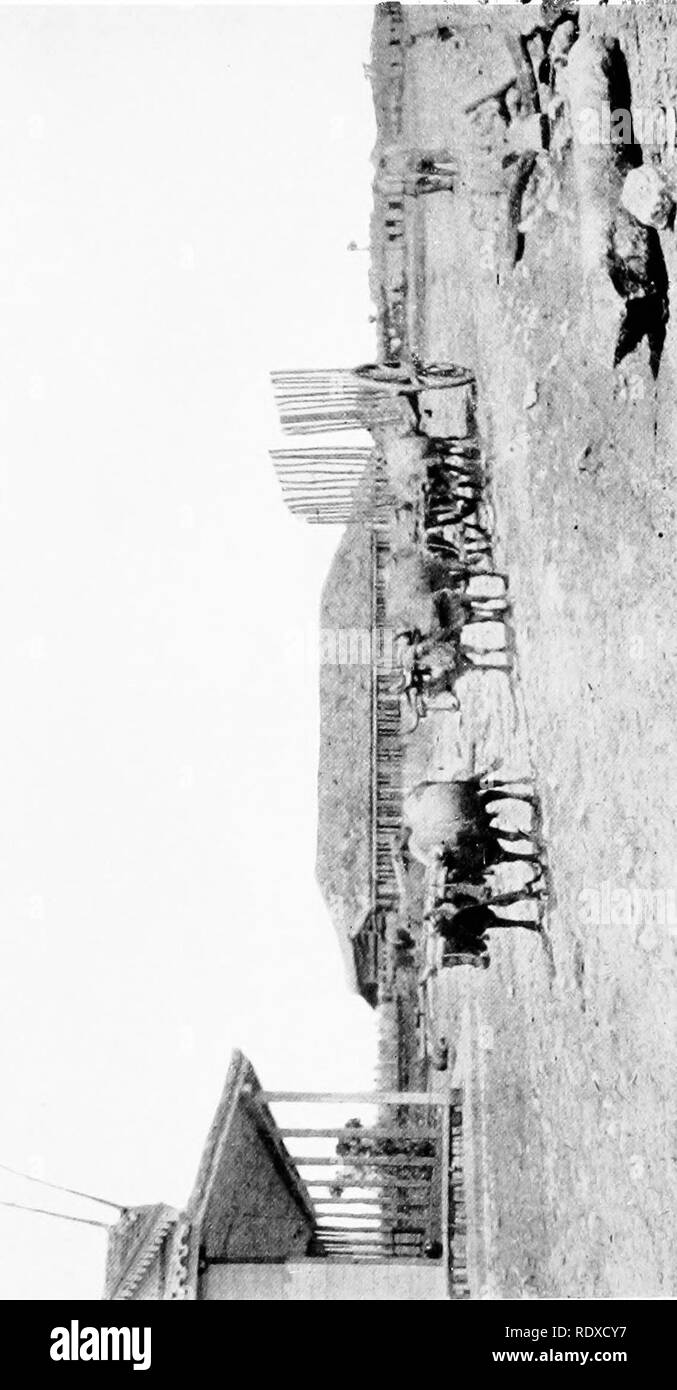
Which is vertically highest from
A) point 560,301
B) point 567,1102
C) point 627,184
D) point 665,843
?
point 560,301

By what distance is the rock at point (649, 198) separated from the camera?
7.17 m

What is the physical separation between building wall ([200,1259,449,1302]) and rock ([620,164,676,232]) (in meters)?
9.96

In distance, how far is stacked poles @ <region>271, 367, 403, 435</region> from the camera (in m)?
14.2

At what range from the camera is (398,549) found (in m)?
13.8

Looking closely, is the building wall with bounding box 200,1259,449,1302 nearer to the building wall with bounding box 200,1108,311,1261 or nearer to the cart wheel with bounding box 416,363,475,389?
the building wall with bounding box 200,1108,311,1261

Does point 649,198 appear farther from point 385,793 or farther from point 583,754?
point 385,793

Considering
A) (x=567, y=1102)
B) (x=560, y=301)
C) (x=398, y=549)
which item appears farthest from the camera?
(x=398, y=549)

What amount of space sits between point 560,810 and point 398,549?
5.07 m

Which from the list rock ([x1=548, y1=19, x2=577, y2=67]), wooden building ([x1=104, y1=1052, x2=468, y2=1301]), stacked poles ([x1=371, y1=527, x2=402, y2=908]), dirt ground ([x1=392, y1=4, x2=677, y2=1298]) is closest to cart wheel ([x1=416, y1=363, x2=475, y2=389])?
dirt ground ([x1=392, y1=4, x2=677, y2=1298])

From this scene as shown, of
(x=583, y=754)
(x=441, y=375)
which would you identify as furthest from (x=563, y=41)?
(x=583, y=754)

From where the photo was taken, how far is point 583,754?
29.8 feet

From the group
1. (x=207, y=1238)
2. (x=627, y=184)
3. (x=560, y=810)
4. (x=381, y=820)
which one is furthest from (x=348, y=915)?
(x=627, y=184)

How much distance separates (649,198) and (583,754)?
4096 millimetres
